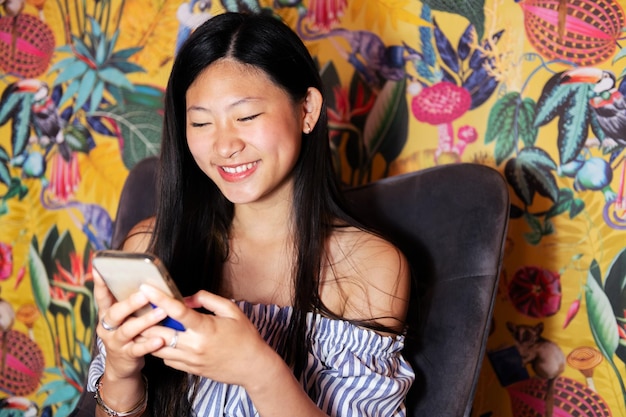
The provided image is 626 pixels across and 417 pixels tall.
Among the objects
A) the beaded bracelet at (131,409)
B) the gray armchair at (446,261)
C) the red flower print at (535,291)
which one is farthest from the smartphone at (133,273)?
the red flower print at (535,291)

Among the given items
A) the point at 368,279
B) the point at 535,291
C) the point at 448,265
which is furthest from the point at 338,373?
the point at 535,291

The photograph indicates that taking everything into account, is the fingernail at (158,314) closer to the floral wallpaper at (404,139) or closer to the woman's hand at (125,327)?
the woman's hand at (125,327)

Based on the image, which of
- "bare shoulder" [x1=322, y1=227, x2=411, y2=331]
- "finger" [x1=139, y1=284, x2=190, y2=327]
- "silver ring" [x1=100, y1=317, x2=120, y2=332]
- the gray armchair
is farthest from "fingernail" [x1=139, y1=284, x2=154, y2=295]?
the gray armchair

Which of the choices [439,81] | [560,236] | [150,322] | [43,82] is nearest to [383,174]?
[439,81]

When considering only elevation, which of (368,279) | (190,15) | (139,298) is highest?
(190,15)

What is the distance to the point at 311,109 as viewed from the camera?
1404 mm

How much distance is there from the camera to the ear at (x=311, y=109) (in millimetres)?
1399

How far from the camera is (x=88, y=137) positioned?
1961 millimetres

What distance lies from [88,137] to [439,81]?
0.90m

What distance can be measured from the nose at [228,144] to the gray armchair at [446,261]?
0.35 metres

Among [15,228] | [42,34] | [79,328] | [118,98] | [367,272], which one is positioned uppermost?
[42,34]

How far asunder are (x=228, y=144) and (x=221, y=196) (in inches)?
10.4

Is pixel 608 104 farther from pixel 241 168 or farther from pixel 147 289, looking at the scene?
pixel 147 289

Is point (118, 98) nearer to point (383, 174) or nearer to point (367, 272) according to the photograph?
point (383, 174)
